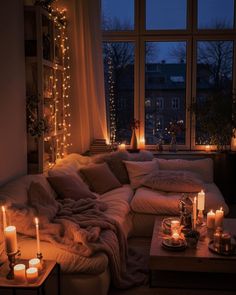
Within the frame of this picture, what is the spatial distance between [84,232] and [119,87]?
321cm

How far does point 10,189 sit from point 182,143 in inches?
122

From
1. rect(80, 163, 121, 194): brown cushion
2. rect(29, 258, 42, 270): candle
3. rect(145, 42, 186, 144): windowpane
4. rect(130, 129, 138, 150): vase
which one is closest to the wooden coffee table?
rect(29, 258, 42, 270): candle

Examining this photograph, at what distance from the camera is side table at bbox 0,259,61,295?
2174 millimetres

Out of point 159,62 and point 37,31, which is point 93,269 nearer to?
point 37,31

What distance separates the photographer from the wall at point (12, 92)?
10.7ft

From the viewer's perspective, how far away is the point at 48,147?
13.7ft

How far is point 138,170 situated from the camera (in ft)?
14.9

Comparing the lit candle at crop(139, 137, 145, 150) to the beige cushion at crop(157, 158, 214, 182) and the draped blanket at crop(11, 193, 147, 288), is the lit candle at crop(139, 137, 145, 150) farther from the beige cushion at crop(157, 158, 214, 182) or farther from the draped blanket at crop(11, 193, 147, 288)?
the draped blanket at crop(11, 193, 147, 288)

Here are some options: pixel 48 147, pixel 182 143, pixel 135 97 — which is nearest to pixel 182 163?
pixel 182 143

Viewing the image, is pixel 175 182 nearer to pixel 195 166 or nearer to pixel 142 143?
pixel 195 166

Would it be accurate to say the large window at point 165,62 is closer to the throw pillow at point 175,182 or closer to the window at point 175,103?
the window at point 175,103

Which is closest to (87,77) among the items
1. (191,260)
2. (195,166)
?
(195,166)

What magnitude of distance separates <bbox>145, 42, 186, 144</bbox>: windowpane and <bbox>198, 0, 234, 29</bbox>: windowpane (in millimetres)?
424

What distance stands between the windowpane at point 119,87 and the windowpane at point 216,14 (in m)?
1.05
